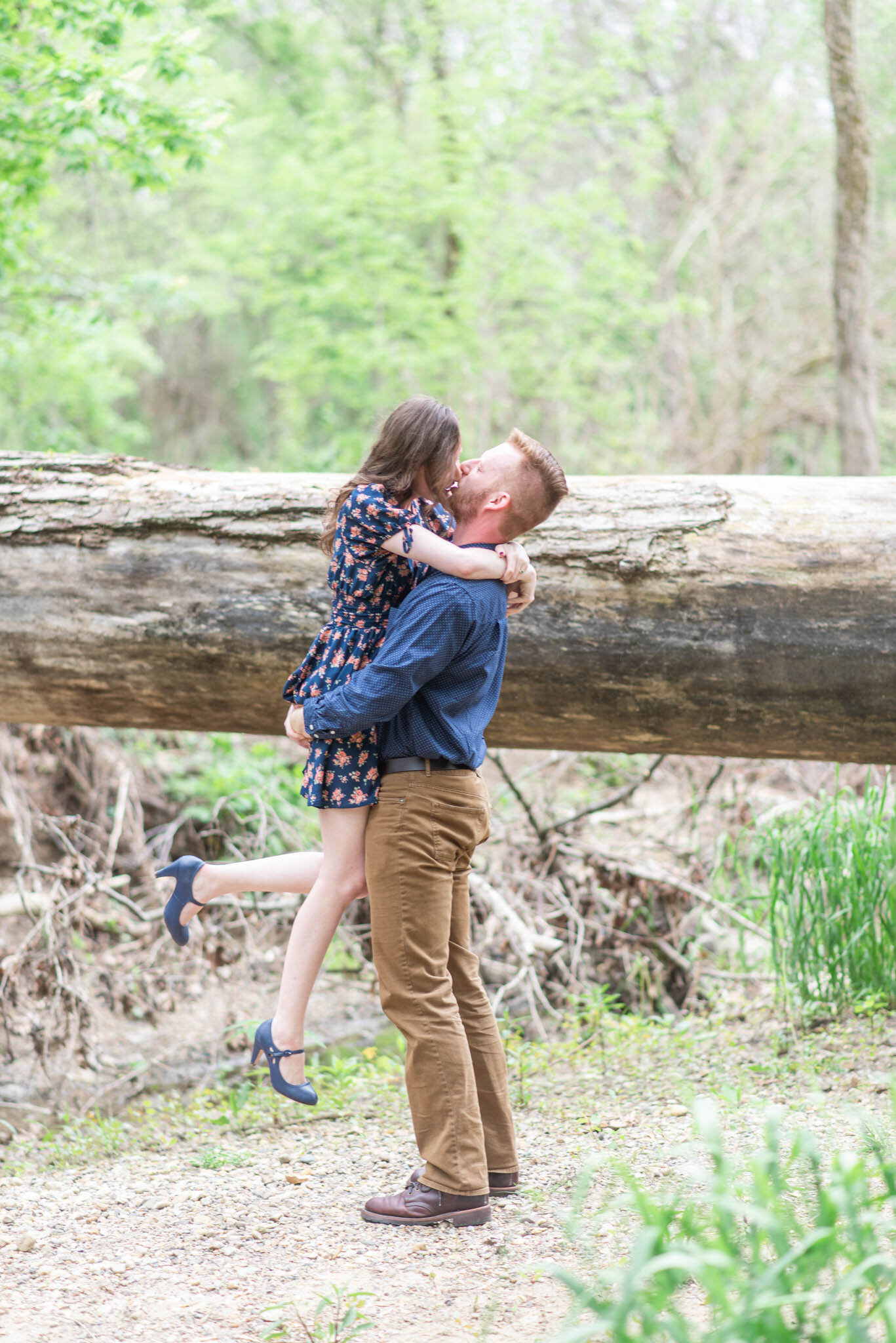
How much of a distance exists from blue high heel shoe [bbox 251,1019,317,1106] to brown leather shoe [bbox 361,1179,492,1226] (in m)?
0.32

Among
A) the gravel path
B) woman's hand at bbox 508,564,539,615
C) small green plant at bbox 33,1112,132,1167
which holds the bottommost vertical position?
small green plant at bbox 33,1112,132,1167

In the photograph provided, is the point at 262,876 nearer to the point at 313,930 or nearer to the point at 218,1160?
the point at 313,930

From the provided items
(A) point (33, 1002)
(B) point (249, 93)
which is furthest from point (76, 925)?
(B) point (249, 93)

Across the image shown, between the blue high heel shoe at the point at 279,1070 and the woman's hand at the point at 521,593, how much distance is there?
1.25 meters

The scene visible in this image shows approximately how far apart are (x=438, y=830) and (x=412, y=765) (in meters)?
0.17

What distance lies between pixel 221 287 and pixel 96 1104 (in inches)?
660

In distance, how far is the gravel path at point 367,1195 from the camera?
2305 millimetres

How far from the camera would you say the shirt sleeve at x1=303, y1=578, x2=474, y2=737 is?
262 centimetres

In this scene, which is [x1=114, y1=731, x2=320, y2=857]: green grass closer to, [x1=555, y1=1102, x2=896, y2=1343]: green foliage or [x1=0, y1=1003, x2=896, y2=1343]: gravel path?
[x1=0, y1=1003, x2=896, y2=1343]: gravel path

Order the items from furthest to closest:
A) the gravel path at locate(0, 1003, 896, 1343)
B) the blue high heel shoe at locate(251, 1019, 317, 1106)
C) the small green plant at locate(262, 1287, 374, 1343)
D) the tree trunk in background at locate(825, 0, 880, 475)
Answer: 1. the tree trunk in background at locate(825, 0, 880, 475)
2. the blue high heel shoe at locate(251, 1019, 317, 1106)
3. the gravel path at locate(0, 1003, 896, 1343)
4. the small green plant at locate(262, 1287, 374, 1343)

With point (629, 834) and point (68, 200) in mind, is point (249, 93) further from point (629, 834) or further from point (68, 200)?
point (629, 834)

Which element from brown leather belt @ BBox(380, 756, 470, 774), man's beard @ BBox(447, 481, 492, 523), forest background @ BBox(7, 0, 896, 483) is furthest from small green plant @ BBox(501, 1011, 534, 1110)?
forest background @ BBox(7, 0, 896, 483)

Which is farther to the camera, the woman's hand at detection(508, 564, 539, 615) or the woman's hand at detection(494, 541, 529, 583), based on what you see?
the woman's hand at detection(508, 564, 539, 615)

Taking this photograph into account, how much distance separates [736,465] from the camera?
48.1 ft
